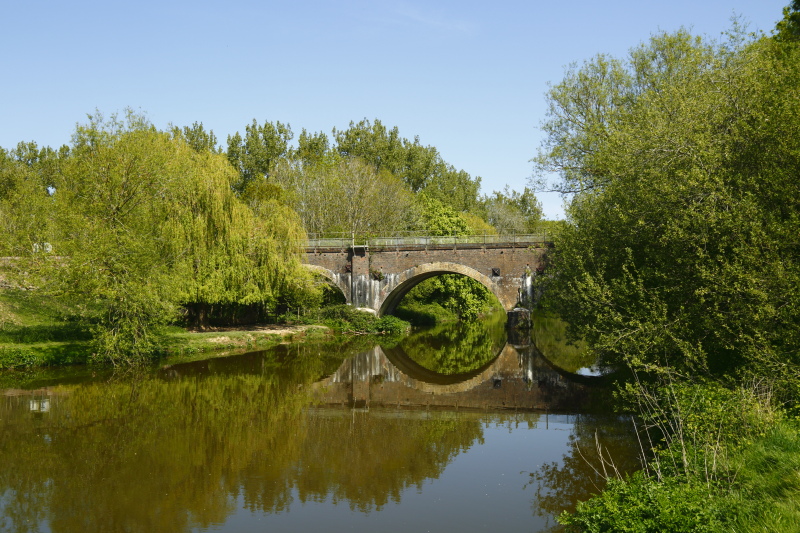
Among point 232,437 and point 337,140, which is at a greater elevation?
→ point 337,140

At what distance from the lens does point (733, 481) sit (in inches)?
334

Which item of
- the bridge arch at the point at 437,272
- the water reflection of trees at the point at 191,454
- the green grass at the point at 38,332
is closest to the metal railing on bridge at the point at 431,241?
the bridge arch at the point at 437,272

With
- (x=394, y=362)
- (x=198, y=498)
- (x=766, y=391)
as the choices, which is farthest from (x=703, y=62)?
(x=198, y=498)

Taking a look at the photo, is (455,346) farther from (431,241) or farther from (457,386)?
(457,386)

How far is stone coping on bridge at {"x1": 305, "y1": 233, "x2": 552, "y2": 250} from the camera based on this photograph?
3522cm

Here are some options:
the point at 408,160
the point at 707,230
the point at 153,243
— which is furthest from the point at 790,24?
the point at 408,160

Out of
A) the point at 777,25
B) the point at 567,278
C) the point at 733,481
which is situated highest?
the point at 777,25

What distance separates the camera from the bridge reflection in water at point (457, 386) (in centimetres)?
1966

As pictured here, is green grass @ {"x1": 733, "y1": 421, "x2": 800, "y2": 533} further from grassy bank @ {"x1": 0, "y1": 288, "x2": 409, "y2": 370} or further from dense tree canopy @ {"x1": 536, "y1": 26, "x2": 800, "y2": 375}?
grassy bank @ {"x1": 0, "y1": 288, "x2": 409, "y2": 370}

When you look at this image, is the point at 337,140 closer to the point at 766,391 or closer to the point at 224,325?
the point at 224,325

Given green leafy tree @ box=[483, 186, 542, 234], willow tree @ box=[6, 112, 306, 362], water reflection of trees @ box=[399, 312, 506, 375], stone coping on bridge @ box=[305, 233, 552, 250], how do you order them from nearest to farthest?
willow tree @ box=[6, 112, 306, 362]
water reflection of trees @ box=[399, 312, 506, 375]
stone coping on bridge @ box=[305, 233, 552, 250]
green leafy tree @ box=[483, 186, 542, 234]

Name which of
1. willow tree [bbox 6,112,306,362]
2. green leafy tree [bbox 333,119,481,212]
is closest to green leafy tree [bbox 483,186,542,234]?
green leafy tree [bbox 333,119,481,212]

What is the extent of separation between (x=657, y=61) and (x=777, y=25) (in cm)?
489

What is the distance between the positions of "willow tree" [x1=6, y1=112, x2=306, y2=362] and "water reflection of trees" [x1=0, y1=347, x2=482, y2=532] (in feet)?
10.6
